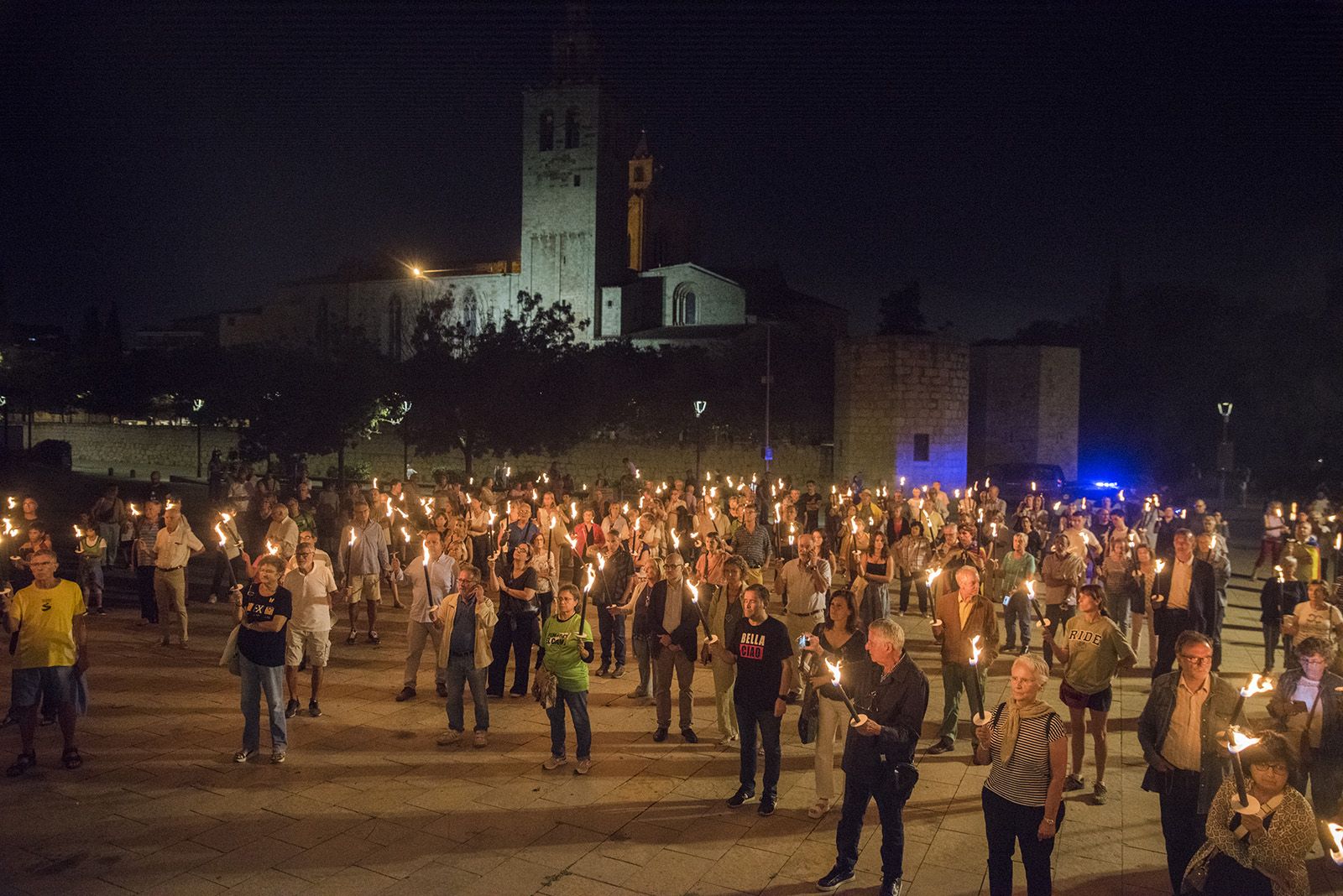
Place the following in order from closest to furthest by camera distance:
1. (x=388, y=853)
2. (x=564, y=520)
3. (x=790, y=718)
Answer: (x=388, y=853)
(x=790, y=718)
(x=564, y=520)

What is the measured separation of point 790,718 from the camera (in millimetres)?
8555

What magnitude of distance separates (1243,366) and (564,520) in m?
38.7

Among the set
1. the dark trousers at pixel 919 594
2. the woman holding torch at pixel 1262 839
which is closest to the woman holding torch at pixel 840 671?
the woman holding torch at pixel 1262 839

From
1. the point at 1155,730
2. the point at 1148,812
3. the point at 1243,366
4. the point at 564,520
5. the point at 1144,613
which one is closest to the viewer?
the point at 1155,730

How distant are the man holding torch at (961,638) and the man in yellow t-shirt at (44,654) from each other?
659 centimetres

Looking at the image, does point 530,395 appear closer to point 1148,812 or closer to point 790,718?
point 790,718

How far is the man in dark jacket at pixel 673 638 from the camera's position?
792 cm

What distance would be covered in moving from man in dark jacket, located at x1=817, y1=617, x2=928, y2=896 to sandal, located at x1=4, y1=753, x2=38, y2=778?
5767 mm

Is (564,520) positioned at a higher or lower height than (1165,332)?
lower

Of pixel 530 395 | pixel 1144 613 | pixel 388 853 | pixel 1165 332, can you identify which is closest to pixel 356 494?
pixel 388 853

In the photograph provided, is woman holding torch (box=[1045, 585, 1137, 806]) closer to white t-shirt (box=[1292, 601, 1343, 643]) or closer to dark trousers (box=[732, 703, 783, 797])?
white t-shirt (box=[1292, 601, 1343, 643])

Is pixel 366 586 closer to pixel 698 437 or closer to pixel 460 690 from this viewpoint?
pixel 460 690

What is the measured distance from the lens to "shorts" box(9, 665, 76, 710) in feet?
22.2

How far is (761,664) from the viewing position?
627 cm
